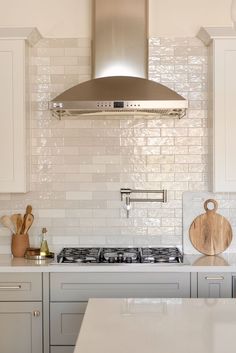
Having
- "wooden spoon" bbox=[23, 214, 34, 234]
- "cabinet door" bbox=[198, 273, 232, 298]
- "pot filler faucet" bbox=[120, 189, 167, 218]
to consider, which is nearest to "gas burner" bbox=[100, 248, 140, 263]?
"pot filler faucet" bbox=[120, 189, 167, 218]

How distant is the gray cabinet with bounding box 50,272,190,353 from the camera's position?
3059mm

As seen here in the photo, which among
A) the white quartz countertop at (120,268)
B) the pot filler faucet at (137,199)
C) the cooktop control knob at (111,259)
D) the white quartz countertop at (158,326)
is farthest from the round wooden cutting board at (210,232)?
the white quartz countertop at (158,326)

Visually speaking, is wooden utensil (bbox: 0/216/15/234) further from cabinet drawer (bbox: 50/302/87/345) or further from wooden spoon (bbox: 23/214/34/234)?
cabinet drawer (bbox: 50/302/87/345)

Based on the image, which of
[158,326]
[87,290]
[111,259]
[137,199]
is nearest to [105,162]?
[137,199]

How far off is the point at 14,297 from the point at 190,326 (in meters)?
1.60

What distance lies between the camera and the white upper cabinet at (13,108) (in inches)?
130

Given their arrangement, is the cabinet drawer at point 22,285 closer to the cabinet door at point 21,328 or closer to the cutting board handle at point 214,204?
the cabinet door at point 21,328

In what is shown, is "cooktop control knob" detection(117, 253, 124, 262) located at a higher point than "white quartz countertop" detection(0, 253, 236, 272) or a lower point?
higher

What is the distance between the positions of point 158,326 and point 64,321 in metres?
1.40

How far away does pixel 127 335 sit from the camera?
170 cm

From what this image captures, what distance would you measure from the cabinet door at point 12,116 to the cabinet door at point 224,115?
1.32m

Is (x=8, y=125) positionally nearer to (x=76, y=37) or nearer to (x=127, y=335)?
(x=76, y=37)

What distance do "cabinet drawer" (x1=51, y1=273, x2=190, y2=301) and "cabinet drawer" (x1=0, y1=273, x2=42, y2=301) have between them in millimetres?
95

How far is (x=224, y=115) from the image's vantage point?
332 cm
